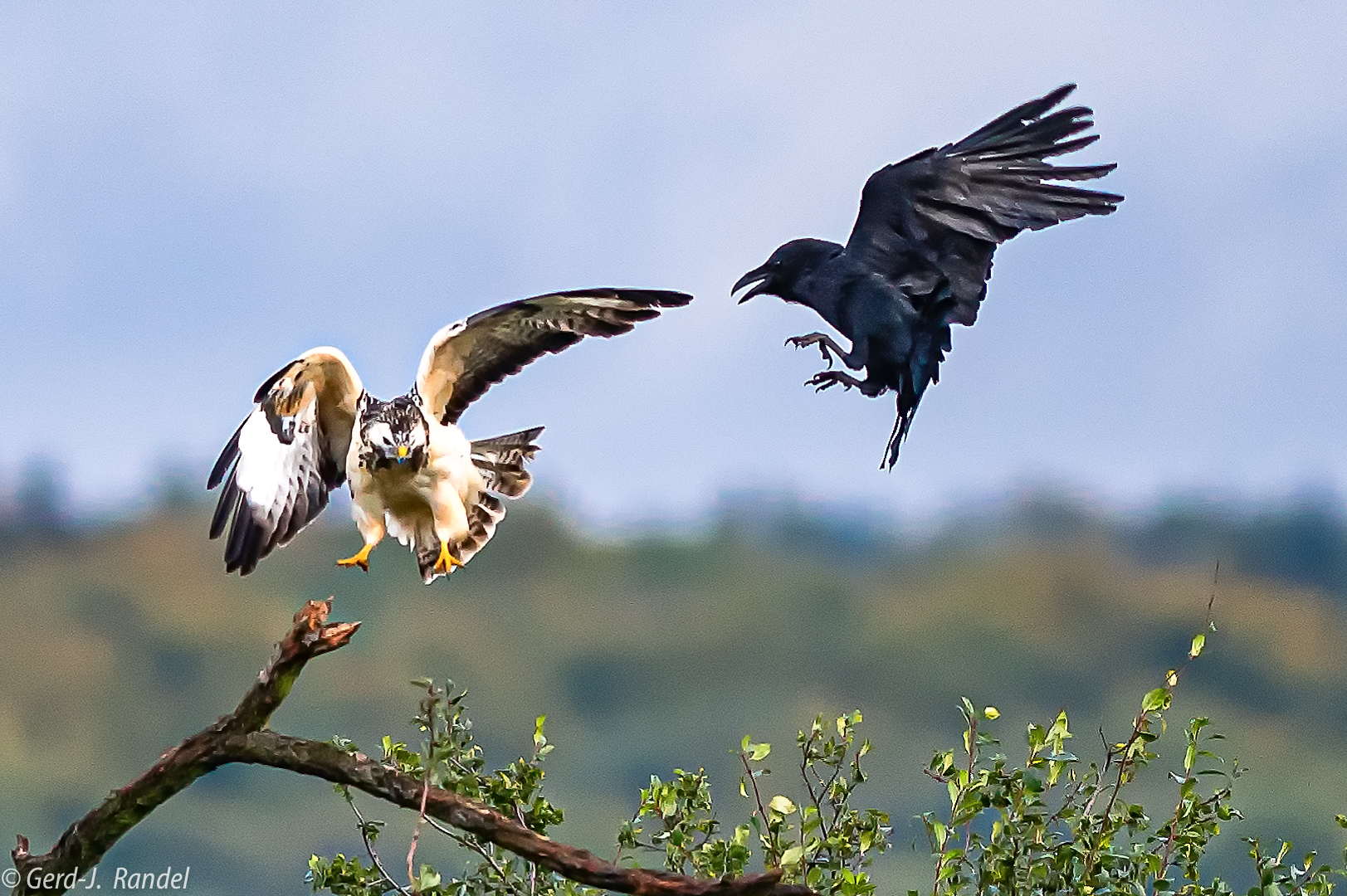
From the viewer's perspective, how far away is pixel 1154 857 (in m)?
3.52

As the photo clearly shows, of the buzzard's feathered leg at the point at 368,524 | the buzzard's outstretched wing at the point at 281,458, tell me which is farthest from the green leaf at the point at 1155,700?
the buzzard's outstretched wing at the point at 281,458

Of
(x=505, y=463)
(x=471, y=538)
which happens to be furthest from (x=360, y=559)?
(x=505, y=463)

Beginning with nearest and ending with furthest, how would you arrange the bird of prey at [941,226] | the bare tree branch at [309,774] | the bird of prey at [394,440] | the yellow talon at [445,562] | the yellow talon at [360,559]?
the bare tree branch at [309,774]
the bird of prey at [941,226]
the yellow talon at [360,559]
the bird of prey at [394,440]
the yellow talon at [445,562]

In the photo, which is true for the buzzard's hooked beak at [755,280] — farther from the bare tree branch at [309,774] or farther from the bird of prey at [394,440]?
the bare tree branch at [309,774]

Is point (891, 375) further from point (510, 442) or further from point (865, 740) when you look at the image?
point (510, 442)

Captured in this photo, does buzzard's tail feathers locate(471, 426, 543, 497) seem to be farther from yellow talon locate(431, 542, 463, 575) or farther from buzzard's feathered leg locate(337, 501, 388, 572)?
buzzard's feathered leg locate(337, 501, 388, 572)

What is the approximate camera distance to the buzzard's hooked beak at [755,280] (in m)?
3.73

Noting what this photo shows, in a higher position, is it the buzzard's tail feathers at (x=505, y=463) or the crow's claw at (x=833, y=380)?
the buzzard's tail feathers at (x=505, y=463)

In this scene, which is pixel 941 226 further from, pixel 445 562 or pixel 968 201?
pixel 445 562

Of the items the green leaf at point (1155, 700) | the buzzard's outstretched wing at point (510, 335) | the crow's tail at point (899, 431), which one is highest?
the buzzard's outstretched wing at point (510, 335)

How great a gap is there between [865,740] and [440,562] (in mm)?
1521

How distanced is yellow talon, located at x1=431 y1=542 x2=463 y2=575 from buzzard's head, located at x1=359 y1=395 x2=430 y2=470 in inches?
12.4

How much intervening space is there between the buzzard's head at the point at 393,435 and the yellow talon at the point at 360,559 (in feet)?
0.78

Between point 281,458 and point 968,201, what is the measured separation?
216cm
